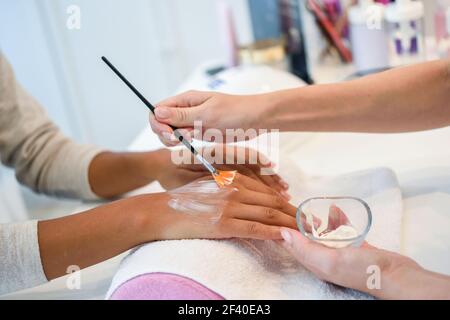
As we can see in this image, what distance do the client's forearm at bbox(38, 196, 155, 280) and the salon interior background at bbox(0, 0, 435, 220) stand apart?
2.75ft

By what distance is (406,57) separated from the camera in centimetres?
118

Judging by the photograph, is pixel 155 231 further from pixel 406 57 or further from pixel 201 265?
pixel 406 57

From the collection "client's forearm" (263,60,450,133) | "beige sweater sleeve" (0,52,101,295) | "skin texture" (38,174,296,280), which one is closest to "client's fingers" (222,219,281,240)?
"skin texture" (38,174,296,280)

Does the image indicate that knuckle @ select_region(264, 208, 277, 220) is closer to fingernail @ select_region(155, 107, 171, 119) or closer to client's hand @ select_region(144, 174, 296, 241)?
client's hand @ select_region(144, 174, 296, 241)

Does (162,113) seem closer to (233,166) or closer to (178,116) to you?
(178,116)

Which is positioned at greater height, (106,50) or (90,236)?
(106,50)

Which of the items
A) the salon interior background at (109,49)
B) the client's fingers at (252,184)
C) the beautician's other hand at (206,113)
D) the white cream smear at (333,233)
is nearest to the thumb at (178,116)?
the beautician's other hand at (206,113)

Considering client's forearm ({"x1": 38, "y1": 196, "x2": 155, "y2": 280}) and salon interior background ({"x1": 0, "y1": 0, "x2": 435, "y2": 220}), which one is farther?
salon interior background ({"x1": 0, "y1": 0, "x2": 435, "y2": 220})

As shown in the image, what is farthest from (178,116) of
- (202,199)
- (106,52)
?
(106,52)

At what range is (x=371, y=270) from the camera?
54cm

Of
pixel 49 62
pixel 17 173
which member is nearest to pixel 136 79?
pixel 49 62

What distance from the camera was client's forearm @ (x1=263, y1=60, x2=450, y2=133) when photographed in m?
0.73

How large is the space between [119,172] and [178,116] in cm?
25

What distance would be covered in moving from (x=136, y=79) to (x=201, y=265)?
43.1 inches
